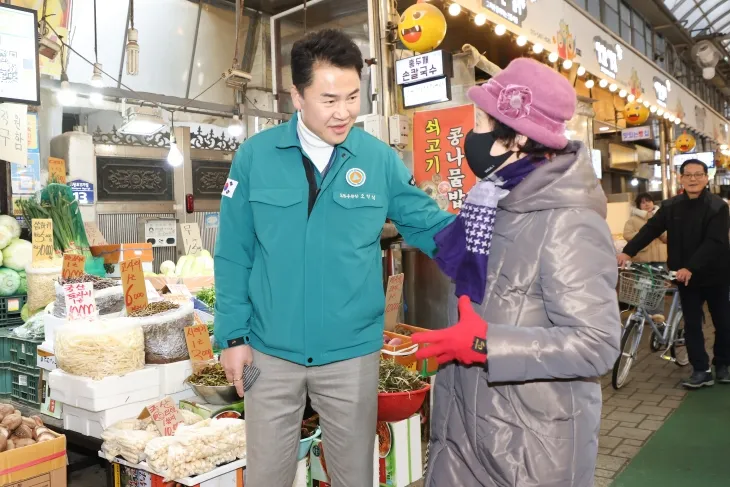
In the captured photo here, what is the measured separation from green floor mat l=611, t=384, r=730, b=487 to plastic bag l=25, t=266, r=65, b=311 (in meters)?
4.56

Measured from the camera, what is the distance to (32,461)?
9.94 ft

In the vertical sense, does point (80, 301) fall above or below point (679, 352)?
above

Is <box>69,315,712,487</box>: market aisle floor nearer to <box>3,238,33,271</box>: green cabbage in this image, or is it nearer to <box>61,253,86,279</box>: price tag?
<box>61,253,86,279</box>: price tag

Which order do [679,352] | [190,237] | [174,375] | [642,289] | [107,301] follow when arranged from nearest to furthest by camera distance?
[174,375] → [107,301] → [642,289] → [679,352] → [190,237]

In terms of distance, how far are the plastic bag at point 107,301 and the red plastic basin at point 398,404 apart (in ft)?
6.49

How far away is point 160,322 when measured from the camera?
388cm

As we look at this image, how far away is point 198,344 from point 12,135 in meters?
2.89

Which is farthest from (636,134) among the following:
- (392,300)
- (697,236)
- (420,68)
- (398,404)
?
(398,404)

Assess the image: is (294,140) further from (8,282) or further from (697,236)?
(697,236)

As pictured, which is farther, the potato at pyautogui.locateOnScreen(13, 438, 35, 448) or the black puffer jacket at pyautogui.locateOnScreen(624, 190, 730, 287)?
the black puffer jacket at pyautogui.locateOnScreen(624, 190, 730, 287)

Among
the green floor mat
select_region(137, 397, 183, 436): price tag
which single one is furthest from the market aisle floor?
select_region(137, 397, 183, 436): price tag

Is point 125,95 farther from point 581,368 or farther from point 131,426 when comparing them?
point 581,368

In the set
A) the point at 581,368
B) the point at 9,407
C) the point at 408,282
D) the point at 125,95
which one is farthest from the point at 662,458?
the point at 125,95

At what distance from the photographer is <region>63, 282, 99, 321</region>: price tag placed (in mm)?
3895
